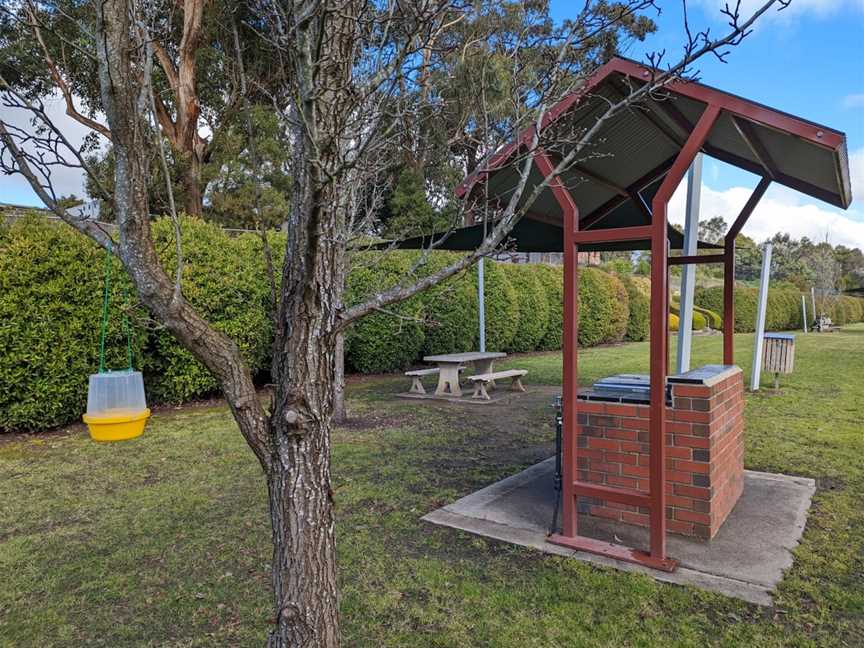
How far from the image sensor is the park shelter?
2.99 meters

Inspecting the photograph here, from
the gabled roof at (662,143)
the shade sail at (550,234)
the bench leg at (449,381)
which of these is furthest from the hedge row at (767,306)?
the gabled roof at (662,143)

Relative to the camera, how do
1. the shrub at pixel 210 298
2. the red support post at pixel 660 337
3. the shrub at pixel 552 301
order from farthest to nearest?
the shrub at pixel 552 301, the shrub at pixel 210 298, the red support post at pixel 660 337

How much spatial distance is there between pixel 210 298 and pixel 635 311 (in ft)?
47.2

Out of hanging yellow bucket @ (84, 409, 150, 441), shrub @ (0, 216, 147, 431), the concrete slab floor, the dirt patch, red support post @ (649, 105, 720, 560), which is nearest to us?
the concrete slab floor

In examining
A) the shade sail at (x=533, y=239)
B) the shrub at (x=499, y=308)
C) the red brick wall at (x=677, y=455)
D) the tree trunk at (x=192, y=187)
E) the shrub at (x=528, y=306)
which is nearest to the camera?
the red brick wall at (x=677, y=455)

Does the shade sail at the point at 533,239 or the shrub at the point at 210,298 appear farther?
the shrub at the point at 210,298

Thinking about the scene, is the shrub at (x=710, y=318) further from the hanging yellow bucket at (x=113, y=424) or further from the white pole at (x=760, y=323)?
the hanging yellow bucket at (x=113, y=424)

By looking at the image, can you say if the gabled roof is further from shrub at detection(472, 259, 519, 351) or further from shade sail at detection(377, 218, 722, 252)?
shrub at detection(472, 259, 519, 351)

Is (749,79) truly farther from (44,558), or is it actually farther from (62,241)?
(62,241)

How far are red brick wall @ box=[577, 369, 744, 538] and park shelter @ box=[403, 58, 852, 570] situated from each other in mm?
63

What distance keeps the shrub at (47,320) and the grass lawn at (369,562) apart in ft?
1.56

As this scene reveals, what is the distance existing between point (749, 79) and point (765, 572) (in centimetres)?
258

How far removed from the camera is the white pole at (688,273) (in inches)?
222

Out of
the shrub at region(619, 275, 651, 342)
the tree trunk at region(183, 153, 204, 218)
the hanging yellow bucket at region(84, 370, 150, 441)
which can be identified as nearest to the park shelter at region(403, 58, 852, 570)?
the hanging yellow bucket at region(84, 370, 150, 441)
